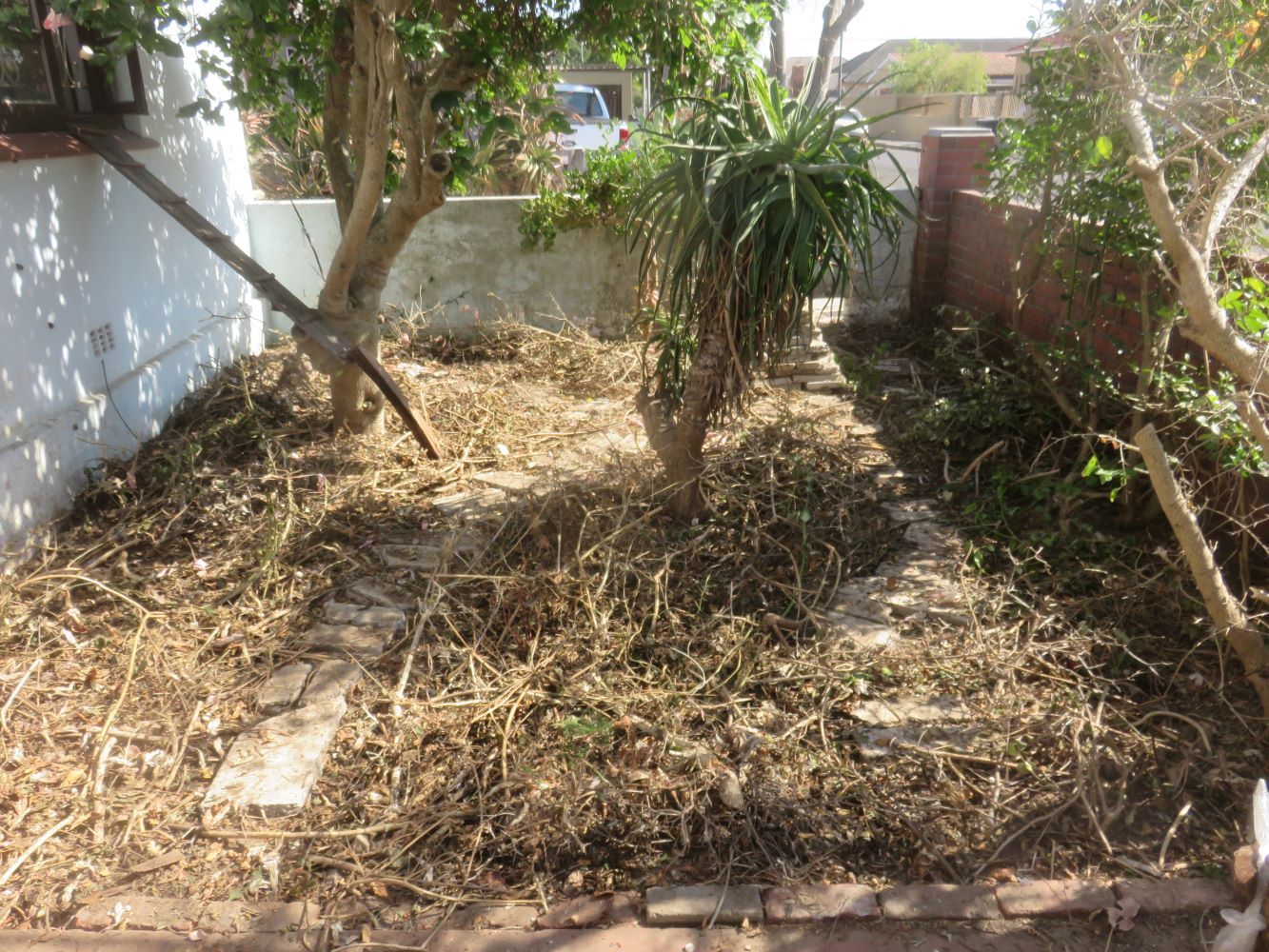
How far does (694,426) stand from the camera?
423cm

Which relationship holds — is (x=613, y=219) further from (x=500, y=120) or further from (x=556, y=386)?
(x=500, y=120)

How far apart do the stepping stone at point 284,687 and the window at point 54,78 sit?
2920mm

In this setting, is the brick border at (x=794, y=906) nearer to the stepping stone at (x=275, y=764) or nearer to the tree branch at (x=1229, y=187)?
the stepping stone at (x=275, y=764)

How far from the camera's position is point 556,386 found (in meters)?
6.47

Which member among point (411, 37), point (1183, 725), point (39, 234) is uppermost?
point (411, 37)

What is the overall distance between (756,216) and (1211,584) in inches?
78.1

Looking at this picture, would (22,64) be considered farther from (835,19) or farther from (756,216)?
(835,19)

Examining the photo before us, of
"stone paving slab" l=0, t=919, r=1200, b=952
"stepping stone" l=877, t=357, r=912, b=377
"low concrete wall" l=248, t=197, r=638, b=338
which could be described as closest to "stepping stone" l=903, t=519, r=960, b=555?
"stone paving slab" l=0, t=919, r=1200, b=952

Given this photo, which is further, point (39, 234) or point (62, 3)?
point (39, 234)

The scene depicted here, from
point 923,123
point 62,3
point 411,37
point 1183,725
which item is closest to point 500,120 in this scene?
point 411,37

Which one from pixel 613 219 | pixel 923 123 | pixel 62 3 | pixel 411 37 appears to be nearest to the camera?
pixel 62 3

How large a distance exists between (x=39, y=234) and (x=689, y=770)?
3.85m

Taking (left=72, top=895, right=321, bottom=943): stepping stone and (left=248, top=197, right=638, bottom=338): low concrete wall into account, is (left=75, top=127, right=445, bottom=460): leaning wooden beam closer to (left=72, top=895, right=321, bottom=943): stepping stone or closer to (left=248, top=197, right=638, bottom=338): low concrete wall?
(left=248, top=197, right=638, bottom=338): low concrete wall

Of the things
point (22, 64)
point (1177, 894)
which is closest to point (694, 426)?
point (1177, 894)
